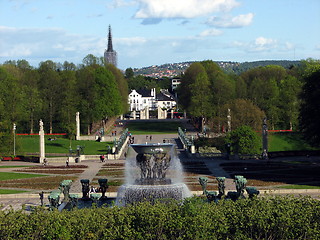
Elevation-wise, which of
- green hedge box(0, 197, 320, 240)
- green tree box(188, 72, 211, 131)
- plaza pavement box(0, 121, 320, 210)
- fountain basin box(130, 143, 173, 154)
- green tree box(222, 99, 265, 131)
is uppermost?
green tree box(188, 72, 211, 131)

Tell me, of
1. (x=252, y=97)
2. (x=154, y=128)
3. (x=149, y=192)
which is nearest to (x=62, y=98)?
(x=154, y=128)

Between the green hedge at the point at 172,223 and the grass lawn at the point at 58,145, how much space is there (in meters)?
48.5

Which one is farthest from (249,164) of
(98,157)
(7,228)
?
(7,228)

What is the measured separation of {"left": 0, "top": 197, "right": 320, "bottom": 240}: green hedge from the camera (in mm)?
23844

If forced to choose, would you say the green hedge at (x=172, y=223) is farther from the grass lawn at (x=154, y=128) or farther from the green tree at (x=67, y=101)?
the grass lawn at (x=154, y=128)

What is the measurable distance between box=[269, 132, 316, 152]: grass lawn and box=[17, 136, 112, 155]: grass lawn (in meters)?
23.3

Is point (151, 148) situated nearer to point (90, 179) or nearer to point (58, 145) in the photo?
point (90, 179)

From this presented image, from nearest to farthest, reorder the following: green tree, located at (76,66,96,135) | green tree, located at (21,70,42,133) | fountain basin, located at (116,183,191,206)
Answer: fountain basin, located at (116,183,191,206), green tree, located at (21,70,42,133), green tree, located at (76,66,96,135)

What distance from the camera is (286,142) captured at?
274ft

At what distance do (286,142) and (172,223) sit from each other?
2443 inches

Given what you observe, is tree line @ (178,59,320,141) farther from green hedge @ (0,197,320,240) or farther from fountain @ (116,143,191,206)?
green hedge @ (0,197,320,240)

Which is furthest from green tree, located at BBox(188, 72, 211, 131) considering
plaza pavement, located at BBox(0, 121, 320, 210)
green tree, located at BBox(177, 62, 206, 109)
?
plaza pavement, located at BBox(0, 121, 320, 210)

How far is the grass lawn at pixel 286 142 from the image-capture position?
79.6 metres

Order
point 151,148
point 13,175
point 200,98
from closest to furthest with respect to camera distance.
A: 1. point 151,148
2. point 13,175
3. point 200,98
